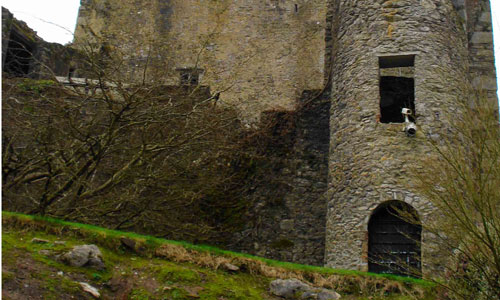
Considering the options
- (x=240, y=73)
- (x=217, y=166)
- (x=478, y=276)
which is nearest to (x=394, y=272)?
(x=478, y=276)

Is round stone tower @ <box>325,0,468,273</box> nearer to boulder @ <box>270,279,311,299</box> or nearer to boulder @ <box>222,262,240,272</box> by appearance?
boulder @ <box>270,279,311,299</box>

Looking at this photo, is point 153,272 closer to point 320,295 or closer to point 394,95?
point 320,295

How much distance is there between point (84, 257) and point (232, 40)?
42.8 ft

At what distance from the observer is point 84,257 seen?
343 inches

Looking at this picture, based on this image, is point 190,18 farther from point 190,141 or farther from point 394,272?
point 394,272

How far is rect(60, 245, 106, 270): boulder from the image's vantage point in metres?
8.58

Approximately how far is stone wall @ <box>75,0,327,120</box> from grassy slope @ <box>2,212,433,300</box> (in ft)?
32.1

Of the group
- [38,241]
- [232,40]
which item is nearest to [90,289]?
[38,241]

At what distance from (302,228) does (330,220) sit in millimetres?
1139

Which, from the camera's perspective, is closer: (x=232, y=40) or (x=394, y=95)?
(x=394, y=95)

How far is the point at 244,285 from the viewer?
30.3ft

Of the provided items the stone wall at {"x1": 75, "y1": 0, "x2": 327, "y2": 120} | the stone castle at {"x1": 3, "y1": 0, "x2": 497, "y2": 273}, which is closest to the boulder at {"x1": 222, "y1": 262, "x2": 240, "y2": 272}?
the stone castle at {"x1": 3, "y1": 0, "x2": 497, "y2": 273}

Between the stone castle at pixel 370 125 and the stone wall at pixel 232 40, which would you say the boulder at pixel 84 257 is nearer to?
the stone castle at pixel 370 125

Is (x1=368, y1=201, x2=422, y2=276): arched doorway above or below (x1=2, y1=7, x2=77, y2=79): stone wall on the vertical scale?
below
